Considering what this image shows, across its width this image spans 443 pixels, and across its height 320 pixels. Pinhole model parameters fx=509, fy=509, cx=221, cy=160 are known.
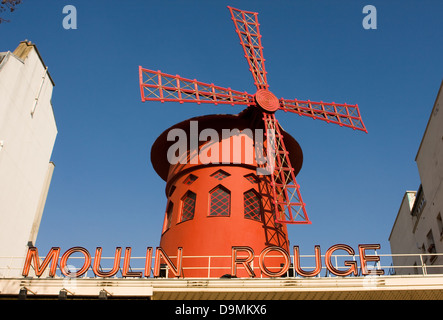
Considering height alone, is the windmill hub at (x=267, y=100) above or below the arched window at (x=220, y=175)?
above

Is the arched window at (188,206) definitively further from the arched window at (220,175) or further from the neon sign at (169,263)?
the neon sign at (169,263)

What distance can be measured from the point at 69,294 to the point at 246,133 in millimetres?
6573

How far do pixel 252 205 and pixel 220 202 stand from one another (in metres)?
0.84

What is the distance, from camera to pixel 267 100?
14.5 m

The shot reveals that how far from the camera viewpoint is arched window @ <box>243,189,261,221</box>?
42.5ft

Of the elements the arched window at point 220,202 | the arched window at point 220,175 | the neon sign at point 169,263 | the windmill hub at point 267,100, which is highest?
the windmill hub at point 267,100

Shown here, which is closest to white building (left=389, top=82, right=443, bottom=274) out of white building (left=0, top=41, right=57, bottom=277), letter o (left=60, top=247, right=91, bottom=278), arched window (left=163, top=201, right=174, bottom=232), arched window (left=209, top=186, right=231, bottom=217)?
arched window (left=209, top=186, right=231, bottom=217)

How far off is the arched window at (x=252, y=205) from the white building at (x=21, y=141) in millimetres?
5835

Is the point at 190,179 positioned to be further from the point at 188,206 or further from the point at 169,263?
the point at 169,263

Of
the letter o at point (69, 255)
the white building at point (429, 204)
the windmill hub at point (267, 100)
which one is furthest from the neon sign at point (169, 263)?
the windmill hub at point (267, 100)

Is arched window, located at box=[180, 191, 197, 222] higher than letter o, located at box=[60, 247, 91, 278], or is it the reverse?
arched window, located at box=[180, 191, 197, 222]

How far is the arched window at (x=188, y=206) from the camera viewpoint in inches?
515

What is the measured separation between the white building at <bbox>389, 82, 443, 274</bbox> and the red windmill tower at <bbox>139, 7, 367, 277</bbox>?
141 inches

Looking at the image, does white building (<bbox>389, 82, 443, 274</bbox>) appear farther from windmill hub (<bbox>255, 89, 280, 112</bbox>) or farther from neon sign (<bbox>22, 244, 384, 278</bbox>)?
windmill hub (<bbox>255, 89, 280, 112</bbox>)
